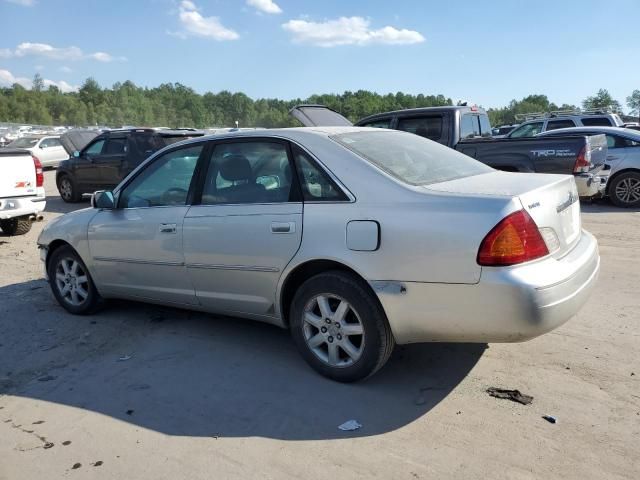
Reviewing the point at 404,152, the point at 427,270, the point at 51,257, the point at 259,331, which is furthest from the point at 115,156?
the point at 427,270

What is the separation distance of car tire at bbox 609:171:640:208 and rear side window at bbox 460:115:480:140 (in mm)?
2796

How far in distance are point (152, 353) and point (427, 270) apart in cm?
238

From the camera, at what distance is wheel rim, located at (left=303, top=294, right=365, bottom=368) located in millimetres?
3646

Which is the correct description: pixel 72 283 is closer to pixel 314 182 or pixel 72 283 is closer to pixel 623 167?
pixel 314 182

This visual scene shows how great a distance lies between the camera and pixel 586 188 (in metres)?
9.12

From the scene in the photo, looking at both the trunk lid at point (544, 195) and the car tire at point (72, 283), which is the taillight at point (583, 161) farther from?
the car tire at point (72, 283)

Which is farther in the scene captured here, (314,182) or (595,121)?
(595,121)

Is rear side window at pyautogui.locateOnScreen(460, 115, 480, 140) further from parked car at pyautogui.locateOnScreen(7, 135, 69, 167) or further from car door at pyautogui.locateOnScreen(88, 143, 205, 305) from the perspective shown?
parked car at pyautogui.locateOnScreen(7, 135, 69, 167)

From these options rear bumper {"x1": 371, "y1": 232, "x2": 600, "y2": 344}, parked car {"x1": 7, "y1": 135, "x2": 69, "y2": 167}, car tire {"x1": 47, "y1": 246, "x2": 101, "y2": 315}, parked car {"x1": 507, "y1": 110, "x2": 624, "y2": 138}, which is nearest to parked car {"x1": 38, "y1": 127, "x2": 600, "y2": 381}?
rear bumper {"x1": 371, "y1": 232, "x2": 600, "y2": 344}

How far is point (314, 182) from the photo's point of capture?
12.6 feet

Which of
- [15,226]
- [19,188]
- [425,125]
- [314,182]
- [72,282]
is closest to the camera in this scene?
[314,182]

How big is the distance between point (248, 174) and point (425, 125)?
Result: 22.3 feet

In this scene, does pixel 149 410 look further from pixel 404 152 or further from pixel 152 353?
pixel 404 152

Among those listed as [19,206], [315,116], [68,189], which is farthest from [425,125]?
[68,189]
